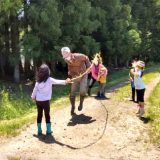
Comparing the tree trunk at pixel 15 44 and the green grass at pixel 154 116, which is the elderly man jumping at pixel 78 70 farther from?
the tree trunk at pixel 15 44

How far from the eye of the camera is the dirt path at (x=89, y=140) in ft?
34.4

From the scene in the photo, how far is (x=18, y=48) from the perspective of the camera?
3162 centimetres

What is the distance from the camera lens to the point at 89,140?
11.6m

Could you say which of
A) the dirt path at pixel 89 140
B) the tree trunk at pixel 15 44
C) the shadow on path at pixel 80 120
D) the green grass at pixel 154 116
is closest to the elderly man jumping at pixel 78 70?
the shadow on path at pixel 80 120

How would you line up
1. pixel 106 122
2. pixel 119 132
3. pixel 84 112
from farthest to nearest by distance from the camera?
pixel 84 112, pixel 106 122, pixel 119 132

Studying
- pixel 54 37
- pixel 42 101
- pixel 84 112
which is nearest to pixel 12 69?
pixel 54 37

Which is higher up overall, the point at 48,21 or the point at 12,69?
the point at 48,21

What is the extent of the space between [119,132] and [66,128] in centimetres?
143

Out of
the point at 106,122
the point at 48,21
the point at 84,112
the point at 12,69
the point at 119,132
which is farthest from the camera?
the point at 12,69

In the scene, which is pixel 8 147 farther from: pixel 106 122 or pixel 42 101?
pixel 106 122

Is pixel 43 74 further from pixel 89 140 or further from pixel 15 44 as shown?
pixel 15 44

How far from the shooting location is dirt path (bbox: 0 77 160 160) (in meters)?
10.5

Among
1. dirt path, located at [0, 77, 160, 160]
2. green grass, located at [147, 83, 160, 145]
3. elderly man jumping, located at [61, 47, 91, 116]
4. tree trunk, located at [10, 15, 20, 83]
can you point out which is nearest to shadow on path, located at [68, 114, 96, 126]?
dirt path, located at [0, 77, 160, 160]

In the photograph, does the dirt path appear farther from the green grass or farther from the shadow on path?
the green grass
